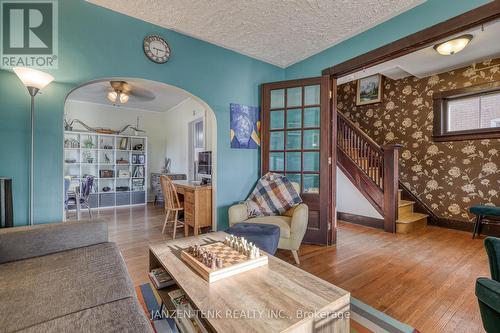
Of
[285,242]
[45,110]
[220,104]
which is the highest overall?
[220,104]

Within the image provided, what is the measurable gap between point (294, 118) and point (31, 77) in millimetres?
2718

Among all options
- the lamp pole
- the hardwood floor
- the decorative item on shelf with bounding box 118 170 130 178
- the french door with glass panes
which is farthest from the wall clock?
the decorative item on shelf with bounding box 118 170 130 178

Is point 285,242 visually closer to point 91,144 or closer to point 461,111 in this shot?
point 461,111

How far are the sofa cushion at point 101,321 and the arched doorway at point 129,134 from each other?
12.8 ft

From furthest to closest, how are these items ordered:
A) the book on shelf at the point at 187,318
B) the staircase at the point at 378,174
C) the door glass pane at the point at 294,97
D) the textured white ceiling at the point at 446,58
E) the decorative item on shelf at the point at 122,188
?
the decorative item on shelf at the point at 122,188 < the staircase at the point at 378,174 < the door glass pane at the point at 294,97 < the textured white ceiling at the point at 446,58 < the book on shelf at the point at 187,318

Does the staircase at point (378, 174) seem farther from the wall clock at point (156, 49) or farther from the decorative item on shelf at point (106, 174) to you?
the decorative item on shelf at point (106, 174)

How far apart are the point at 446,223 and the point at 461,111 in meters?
1.94

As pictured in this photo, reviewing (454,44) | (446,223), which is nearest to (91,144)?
(454,44)

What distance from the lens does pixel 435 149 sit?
4.00 m

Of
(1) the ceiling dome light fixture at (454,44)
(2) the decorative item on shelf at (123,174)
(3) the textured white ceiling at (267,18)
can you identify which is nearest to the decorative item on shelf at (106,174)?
(2) the decorative item on shelf at (123,174)

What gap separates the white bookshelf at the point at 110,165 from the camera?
5379 mm

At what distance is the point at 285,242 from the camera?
2387mm

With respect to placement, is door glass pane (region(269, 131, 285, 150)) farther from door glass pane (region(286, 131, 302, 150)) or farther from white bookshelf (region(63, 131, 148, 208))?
white bookshelf (region(63, 131, 148, 208))

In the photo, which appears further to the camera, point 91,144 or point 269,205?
point 91,144
